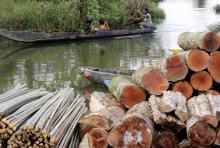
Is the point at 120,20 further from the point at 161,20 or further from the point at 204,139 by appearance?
the point at 204,139

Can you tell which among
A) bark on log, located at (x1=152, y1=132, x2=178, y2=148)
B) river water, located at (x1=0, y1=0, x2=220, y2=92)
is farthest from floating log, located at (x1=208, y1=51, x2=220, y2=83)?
river water, located at (x1=0, y1=0, x2=220, y2=92)

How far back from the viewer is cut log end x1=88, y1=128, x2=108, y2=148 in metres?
7.66

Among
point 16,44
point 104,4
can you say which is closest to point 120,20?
point 104,4

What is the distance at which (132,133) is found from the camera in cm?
738

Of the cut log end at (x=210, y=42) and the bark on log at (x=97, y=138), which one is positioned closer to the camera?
the bark on log at (x=97, y=138)

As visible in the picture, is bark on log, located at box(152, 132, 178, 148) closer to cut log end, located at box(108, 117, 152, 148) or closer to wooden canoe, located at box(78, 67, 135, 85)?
cut log end, located at box(108, 117, 152, 148)

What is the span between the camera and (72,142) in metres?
8.09

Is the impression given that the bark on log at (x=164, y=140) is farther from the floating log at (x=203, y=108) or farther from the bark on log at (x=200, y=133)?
the floating log at (x=203, y=108)

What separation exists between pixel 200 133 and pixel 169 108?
596mm

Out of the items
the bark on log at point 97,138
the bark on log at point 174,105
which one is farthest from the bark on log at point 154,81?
the bark on log at point 97,138

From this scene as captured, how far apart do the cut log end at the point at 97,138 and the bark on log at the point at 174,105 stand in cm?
101

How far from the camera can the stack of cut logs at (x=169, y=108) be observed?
737 cm

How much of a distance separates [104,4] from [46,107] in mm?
20747

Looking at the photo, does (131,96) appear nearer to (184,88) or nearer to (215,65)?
(184,88)
